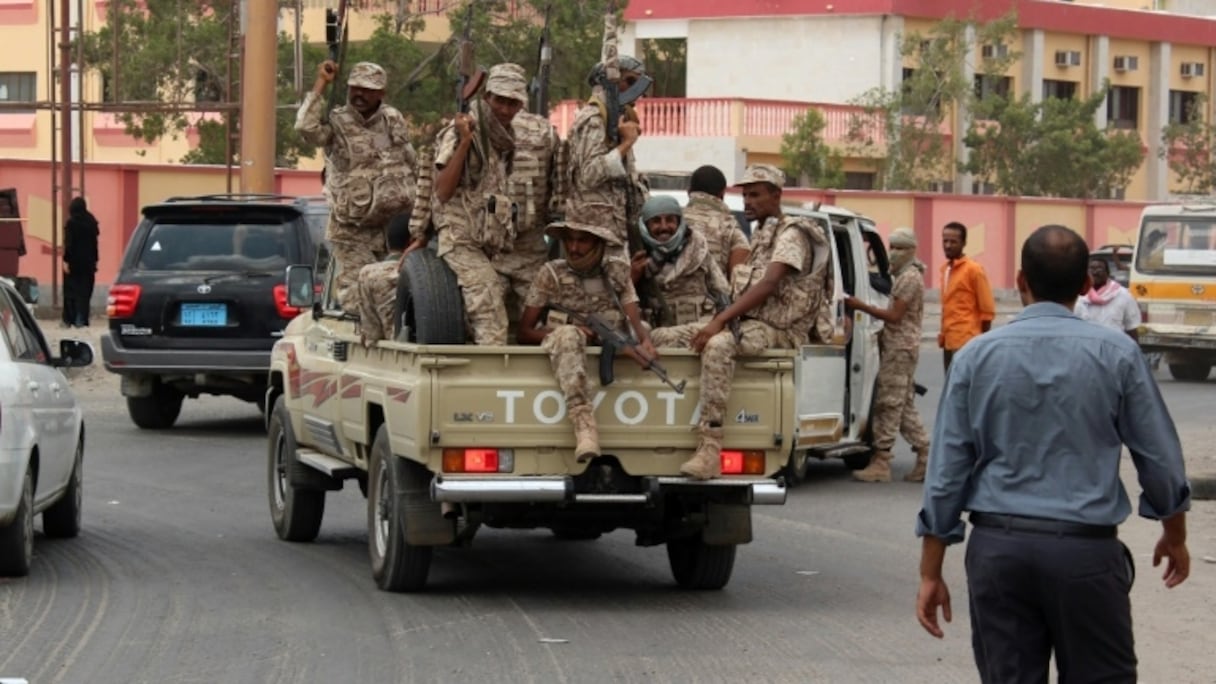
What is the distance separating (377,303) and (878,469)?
5940 mm

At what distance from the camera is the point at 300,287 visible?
12156 millimetres

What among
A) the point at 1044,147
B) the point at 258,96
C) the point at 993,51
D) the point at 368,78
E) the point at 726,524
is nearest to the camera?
the point at 726,524

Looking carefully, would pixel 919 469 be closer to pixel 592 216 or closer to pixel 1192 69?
pixel 592 216

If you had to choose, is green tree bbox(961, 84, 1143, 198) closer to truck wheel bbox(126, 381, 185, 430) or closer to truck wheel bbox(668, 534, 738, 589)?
truck wheel bbox(126, 381, 185, 430)

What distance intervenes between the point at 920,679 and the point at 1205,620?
2.31 m

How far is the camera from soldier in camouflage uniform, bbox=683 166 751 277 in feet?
37.4

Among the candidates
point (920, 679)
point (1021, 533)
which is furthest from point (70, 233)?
point (1021, 533)

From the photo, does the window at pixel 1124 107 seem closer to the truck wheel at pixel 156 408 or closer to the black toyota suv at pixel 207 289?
the truck wheel at pixel 156 408

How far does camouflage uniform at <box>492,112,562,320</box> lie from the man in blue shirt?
4944 mm

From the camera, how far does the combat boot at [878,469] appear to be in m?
15.5

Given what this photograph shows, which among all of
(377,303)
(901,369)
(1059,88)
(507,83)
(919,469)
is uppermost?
(1059,88)

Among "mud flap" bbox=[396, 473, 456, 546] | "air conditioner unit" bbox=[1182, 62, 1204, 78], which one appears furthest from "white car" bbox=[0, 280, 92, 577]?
"air conditioner unit" bbox=[1182, 62, 1204, 78]

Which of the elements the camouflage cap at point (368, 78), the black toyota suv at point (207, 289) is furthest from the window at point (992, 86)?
the camouflage cap at point (368, 78)

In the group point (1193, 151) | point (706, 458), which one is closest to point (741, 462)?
point (706, 458)
